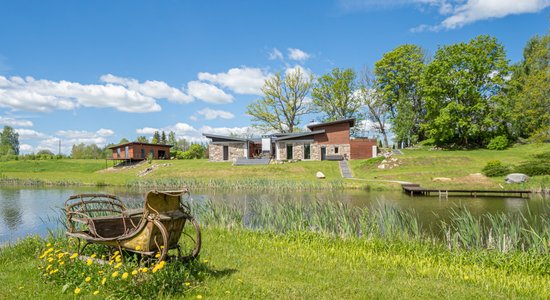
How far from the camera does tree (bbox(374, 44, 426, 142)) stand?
44.7 metres

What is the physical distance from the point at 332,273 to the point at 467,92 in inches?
1591

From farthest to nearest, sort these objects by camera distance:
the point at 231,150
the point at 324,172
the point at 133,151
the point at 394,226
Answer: the point at 133,151, the point at 231,150, the point at 324,172, the point at 394,226

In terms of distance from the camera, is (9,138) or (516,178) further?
(9,138)

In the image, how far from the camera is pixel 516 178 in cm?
2269

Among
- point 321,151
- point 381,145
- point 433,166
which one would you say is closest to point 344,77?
point 381,145

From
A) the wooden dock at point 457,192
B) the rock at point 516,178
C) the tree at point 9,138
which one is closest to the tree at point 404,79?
the rock at point 516,178

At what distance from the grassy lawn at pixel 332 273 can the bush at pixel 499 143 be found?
35.7 metres

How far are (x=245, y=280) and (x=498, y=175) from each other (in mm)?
25605

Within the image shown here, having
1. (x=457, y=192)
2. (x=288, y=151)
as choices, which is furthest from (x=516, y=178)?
(x=288, y=151)

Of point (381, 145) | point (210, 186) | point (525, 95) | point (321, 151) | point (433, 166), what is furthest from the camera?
point (381, 145)

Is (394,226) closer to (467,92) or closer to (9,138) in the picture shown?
(467,92)

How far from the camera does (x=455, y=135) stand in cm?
4138

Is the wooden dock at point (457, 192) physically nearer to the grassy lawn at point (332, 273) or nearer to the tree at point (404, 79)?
the grassy lawn at point (332, 273)

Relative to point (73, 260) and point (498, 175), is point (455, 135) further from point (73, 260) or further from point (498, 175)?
point (73, 260)
